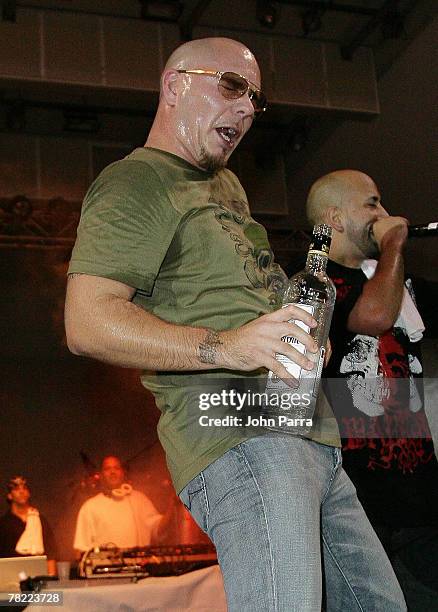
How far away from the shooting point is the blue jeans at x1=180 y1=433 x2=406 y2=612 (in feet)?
3.94

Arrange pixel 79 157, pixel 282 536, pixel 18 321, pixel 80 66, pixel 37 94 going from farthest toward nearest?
pixel 18 321
pixel 79 157
pixel 37 94
pixel 80 66
pixel 282 536

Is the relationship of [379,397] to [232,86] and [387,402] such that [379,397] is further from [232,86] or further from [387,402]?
[232,86]

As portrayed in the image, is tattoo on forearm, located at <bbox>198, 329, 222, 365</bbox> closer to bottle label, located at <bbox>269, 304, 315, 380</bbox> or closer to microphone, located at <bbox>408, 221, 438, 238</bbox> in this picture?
bottle label, located at <bbox>269, 304, 315, 380</bbox>

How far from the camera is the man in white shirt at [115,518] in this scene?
23.4 feet

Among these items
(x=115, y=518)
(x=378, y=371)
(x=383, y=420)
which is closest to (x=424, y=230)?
(x=378, y=371)

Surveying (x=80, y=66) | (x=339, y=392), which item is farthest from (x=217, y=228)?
(x=80, y=66)

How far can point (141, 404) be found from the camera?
9953mm

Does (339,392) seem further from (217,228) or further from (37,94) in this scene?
(37,94)

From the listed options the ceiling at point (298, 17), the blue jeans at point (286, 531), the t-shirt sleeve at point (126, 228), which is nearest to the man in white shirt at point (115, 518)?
the ceiling at point (298, 17)

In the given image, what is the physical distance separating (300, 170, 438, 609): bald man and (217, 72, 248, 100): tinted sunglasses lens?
752 mm

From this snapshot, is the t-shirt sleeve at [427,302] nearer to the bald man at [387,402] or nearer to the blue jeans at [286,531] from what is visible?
the bald man at [387,402]

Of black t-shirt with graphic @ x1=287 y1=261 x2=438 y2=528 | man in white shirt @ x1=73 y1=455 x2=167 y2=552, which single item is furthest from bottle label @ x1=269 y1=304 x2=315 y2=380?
man in white shirt @ x1=73 y1=455 x2=167 y2=552

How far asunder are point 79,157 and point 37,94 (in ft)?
2.62

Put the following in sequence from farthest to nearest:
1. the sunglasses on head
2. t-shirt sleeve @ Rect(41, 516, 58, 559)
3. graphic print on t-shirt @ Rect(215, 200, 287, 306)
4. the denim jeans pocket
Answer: t-shirt sleeve @ Rect(41, 516, 58, 559)
the sunglasses on head
graphic print on t-shirt @ Rect(215, 200, 287, 306)
the denim jeans pocket
